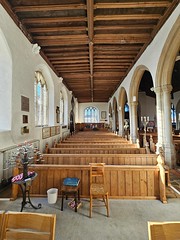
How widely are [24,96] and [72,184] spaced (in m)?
3.01

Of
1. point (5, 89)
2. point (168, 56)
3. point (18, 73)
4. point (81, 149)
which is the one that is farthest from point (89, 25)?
point (81, 149)

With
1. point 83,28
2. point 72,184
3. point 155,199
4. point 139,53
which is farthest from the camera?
point 139,53

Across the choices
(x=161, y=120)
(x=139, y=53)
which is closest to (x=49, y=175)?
(x=161, y=120)

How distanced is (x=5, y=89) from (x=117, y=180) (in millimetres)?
3334

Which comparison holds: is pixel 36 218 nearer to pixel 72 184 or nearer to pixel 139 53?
pixel 72 184

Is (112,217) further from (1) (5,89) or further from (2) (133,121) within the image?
(2) (133,121)

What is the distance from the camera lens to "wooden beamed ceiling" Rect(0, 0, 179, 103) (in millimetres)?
3432

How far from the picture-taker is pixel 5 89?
366cm

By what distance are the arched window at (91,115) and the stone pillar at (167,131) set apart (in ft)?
44.8

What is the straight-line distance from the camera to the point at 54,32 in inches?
180

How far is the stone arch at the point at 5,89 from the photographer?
360cm

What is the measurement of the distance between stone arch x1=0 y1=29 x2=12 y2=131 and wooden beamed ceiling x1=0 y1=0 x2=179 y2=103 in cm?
101

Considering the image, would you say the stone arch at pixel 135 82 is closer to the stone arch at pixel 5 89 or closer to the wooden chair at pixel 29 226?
the stone arch at pixel 5 89

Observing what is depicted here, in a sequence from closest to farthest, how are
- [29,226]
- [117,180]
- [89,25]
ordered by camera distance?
[29,226]
[117,180]
[89,25]
